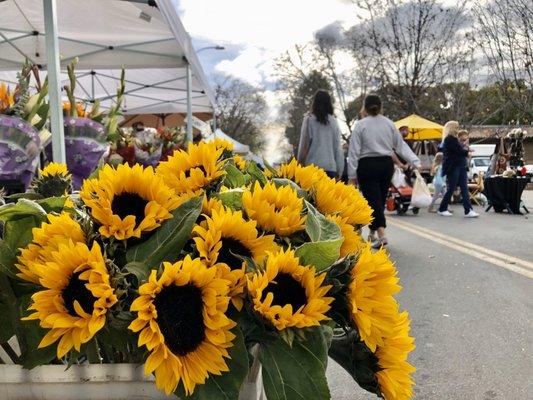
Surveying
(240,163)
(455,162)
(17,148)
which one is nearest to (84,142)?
(17,148)

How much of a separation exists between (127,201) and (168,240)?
8 centimetres

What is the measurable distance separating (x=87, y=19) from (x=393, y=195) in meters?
7.28

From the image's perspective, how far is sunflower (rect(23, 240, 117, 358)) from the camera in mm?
608

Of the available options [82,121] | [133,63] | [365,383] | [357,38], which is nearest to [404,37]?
A: [357,38]

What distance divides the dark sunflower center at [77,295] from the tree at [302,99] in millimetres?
34469

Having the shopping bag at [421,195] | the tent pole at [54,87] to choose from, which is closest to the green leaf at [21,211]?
the tent pole at [54,87]

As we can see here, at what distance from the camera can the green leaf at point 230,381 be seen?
0.64 meters

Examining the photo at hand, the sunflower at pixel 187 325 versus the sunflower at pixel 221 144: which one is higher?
the sunflower at pixel 221 144

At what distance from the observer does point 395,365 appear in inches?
29.8

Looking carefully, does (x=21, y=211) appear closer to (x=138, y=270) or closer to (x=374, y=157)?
(x=138, y=270)

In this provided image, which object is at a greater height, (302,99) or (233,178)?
(302,99)

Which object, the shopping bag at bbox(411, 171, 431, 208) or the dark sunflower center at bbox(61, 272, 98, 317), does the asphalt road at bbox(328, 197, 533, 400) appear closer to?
the dark sunflower center at bbox(61, 272, 98, 317)

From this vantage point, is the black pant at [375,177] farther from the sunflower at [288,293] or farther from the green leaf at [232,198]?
the sunflower at [288,293]

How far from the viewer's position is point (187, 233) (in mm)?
684
